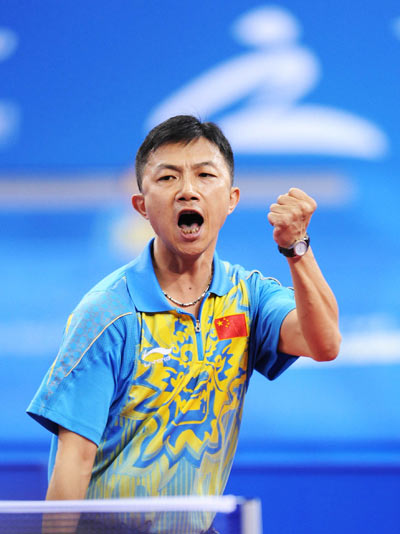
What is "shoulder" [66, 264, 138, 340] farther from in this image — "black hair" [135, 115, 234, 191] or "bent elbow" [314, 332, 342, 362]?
"bent elbow" [314, 332, 342, 362]

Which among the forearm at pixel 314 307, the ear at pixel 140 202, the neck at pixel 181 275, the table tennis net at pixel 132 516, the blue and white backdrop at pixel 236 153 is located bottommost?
the table tennis net at pixel 132 516

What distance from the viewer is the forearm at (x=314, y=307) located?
1670 mm

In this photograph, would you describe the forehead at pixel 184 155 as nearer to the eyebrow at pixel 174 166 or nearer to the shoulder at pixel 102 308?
the eyebrow at pixel 174 166

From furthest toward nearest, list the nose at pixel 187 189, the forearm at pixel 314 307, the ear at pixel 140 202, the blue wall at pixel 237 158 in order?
the blue wall at pixel 237 158 < the ear at pixel 140 202 < the nose at pixel 187 189 < the forearm at pixel 314 307

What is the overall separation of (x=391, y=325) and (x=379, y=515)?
892mm

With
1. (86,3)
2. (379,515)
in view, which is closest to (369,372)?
(379,515)

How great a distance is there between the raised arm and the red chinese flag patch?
0.52ft

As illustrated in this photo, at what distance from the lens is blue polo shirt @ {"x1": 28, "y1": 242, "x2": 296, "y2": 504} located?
1646 mm

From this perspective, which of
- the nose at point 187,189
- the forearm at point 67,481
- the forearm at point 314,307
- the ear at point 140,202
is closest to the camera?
the forearm at point 67,481

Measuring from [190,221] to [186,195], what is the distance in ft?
0.29


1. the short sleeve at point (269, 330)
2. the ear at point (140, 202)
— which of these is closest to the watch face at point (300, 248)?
the short sleeve at point (269, 330)

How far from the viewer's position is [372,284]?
3.56 m

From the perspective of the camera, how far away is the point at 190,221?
1874 mm

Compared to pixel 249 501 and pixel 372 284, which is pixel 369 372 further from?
pixel 249 501
